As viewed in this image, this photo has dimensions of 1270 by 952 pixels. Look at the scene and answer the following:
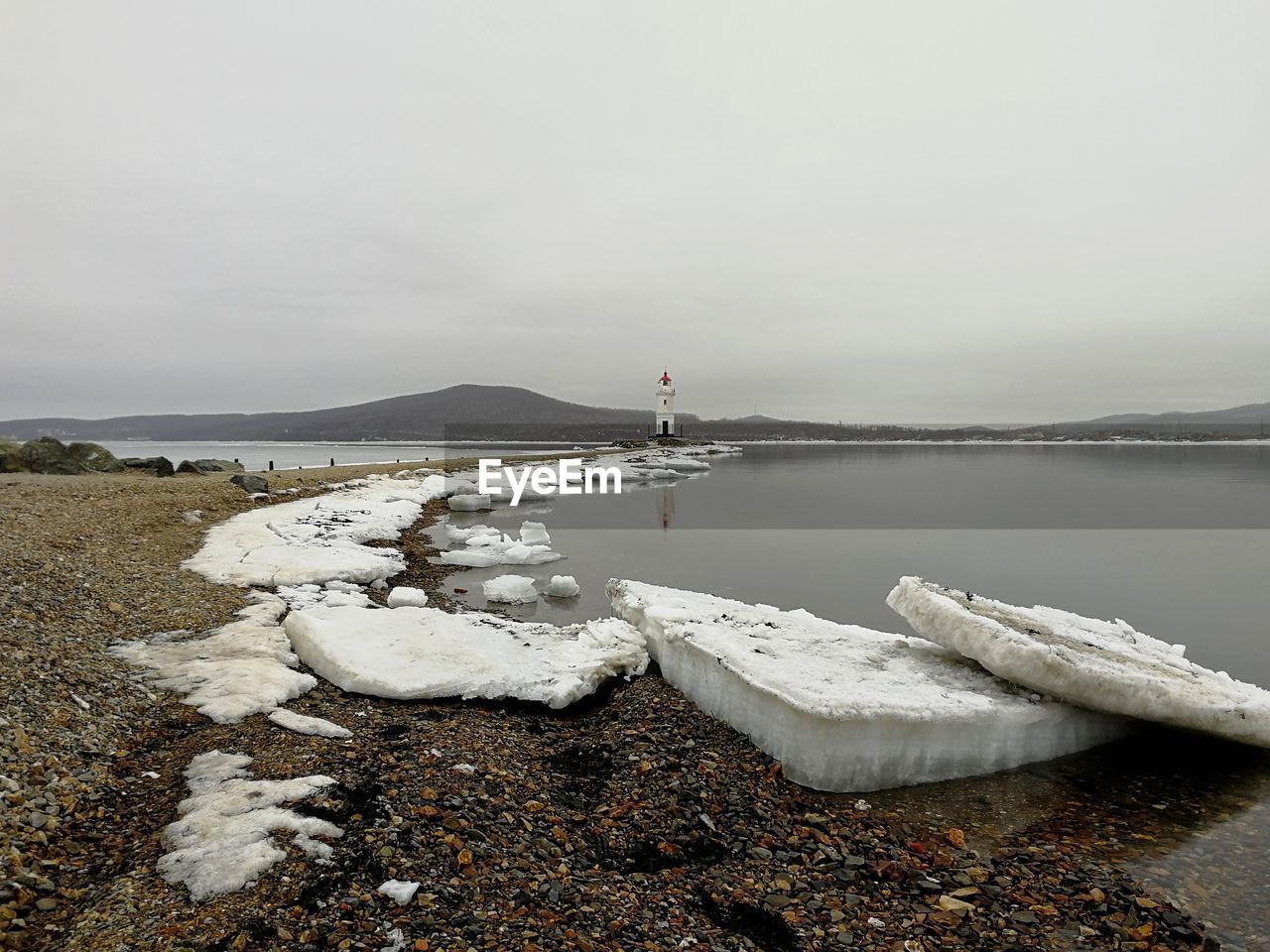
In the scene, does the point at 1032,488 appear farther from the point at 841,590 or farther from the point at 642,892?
the point at 642,892

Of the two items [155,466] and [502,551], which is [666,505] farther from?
[155,466]

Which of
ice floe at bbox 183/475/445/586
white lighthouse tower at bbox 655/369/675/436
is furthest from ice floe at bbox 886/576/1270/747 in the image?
white lighthouse tower at bbox 655/369/675/436

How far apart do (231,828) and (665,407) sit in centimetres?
9529

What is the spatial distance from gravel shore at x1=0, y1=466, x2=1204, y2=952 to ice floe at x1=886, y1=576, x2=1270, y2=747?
1.48 m

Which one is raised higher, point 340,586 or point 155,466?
point 155,466

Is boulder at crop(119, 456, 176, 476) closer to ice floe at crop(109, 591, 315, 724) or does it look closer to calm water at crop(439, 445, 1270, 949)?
calm water at crop(439, 445, 1270, 949)

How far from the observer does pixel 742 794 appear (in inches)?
193

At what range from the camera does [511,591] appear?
11508 millimetres

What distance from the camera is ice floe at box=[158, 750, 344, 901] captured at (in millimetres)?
3246

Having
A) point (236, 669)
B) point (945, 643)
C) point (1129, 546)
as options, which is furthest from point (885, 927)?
point (1129, 546)

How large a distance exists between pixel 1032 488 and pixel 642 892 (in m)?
49.5

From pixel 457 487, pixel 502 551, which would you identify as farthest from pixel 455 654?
pixel 457 487

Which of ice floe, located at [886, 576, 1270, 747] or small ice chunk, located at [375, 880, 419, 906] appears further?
ice floe, located at [886, 576, 1270, 747]

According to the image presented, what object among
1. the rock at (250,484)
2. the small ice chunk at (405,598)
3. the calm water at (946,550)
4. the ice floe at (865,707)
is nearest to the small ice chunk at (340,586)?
the small ice chunk at (405,598)
